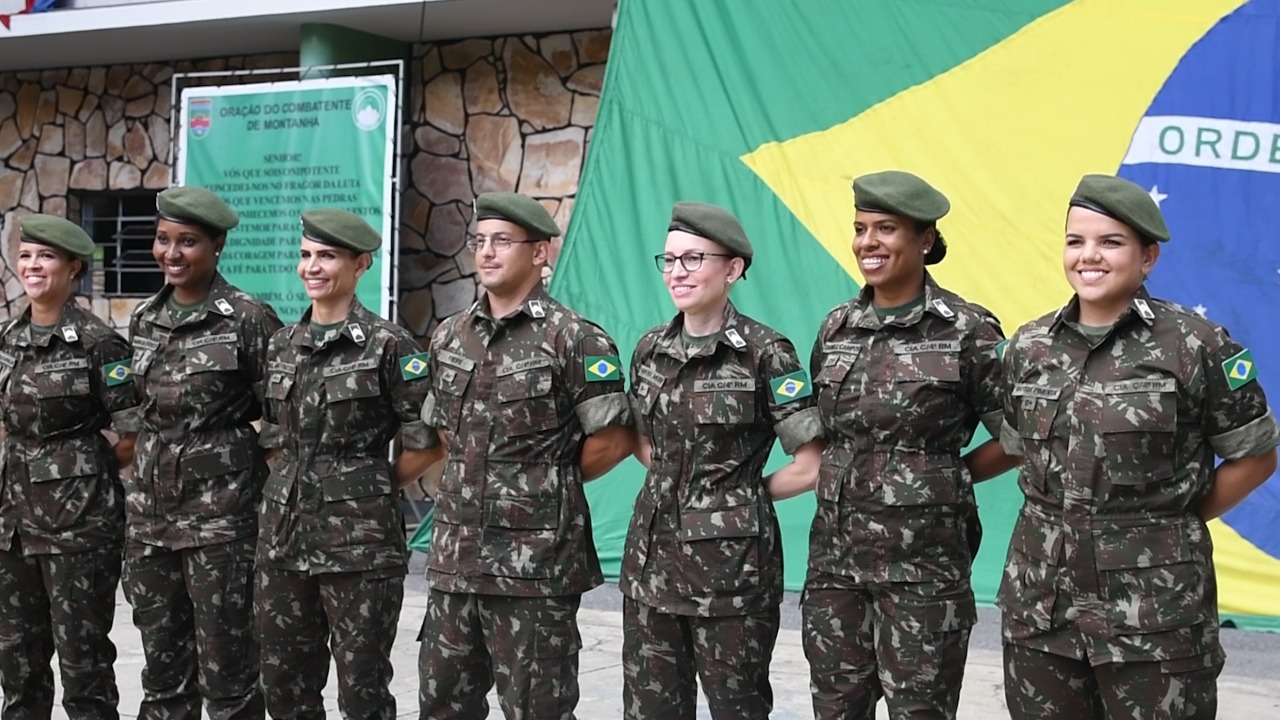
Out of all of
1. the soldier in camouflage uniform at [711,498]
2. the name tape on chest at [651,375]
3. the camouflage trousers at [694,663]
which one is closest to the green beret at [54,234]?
the name tape on chest at [651,375]

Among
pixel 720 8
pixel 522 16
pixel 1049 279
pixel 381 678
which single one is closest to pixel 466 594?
pixel 381 678

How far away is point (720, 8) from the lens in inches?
270

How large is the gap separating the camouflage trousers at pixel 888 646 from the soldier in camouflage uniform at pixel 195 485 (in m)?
1.63

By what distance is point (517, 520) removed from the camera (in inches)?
144

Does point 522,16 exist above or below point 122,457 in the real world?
above

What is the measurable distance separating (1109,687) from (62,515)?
2.94 m

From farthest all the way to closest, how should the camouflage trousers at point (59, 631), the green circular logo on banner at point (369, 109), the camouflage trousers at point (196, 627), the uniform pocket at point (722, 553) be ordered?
the green circular logo on banner at point (369, 109)
the camouflage trousers at point (59, 631)
the camouflage trousers at point (196, 627)
the uniform pocket at point (722, 553)

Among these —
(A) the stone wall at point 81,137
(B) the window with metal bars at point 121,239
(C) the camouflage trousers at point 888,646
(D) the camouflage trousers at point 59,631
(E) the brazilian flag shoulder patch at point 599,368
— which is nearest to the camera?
(C) the camouflage trousers at point 888,646

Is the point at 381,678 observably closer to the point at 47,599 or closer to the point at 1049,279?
the point at 47,599

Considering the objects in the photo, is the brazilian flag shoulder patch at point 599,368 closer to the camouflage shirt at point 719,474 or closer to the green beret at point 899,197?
the camouflage shirt at point 719,474

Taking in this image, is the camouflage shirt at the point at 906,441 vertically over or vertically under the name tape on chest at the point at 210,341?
under

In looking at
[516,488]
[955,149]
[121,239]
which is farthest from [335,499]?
[121,239]

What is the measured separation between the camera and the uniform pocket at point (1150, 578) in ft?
9.76

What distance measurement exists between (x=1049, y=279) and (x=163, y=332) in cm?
380
